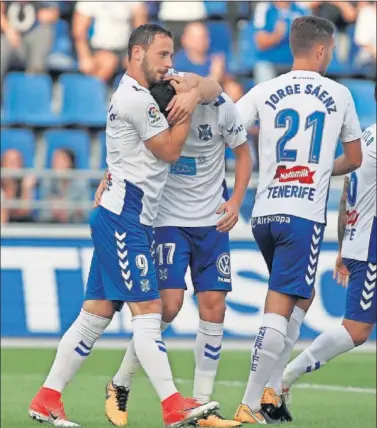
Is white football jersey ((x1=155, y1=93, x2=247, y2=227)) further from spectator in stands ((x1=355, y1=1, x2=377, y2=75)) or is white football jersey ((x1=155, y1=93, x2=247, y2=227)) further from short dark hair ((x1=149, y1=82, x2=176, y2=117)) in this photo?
spectator in stands ((x1=355, y1=1, x2=377, y2=75))

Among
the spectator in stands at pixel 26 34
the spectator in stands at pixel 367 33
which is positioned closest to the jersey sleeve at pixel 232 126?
the spectator in stands at pixel 26 34

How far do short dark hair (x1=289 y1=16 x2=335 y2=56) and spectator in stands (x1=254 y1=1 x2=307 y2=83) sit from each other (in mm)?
9676

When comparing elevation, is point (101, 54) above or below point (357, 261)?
above

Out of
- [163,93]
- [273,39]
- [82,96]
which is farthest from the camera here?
[273,39]

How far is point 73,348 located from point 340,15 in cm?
1207

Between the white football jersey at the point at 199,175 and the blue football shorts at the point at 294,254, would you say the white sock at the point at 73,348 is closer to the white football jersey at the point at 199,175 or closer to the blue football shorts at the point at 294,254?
the white football jersey at the point at 199,175

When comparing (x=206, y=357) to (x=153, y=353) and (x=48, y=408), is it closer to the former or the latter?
(x=153, y=353)

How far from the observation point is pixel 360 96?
16719 mm

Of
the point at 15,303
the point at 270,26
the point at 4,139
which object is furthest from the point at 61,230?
the point at 270,26

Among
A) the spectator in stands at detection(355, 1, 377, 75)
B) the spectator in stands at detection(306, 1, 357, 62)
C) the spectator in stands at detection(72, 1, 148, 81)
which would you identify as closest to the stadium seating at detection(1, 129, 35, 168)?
the spectator in stands at detection(72, 1, 148, 81)

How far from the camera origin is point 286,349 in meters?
7.14

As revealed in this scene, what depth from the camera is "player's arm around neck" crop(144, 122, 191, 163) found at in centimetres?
597

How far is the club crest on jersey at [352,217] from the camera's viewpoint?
7.57m

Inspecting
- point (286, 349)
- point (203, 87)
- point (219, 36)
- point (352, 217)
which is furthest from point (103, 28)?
point (203, 87)
